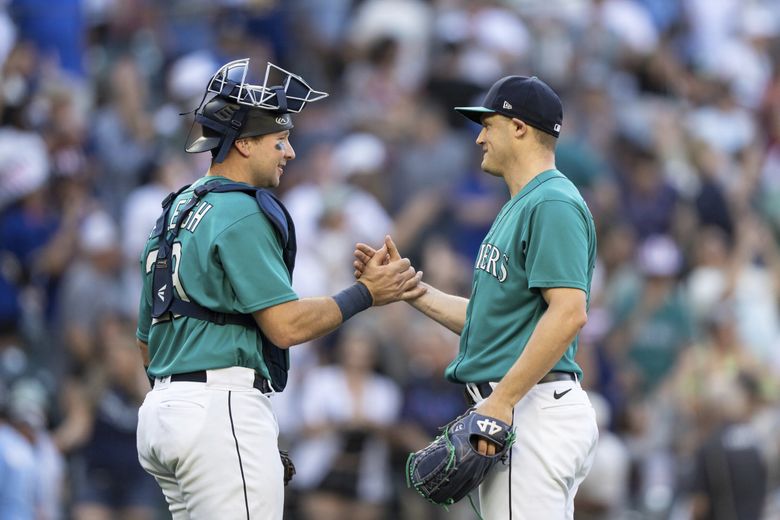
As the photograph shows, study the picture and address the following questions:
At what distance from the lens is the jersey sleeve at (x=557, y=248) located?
5.96 metres

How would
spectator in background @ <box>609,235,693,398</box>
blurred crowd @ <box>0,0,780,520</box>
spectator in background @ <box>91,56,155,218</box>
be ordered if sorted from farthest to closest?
spectator in background @ <box>609,235,693,398</box> → spectator in background @ <box>91,56,155,218</box> → blurred crowd @ <box>0,0,780,520</box>

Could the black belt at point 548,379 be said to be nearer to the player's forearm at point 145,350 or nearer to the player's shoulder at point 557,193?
the player's shoulder at point 557,193

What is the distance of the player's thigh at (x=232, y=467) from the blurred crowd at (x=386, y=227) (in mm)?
5038

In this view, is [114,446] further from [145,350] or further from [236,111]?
[236,111]

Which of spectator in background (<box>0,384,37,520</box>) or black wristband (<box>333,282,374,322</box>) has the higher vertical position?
black wristband (<box>333,282,374,322</box>)

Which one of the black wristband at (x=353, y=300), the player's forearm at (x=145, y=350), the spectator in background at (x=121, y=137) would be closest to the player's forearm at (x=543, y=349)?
the black wristband at (x=353, y=300)

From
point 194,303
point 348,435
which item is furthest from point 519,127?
point 348,435

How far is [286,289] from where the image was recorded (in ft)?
20.2

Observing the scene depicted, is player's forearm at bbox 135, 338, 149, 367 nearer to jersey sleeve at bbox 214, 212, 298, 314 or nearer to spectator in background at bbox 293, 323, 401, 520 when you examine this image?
jersey sleeve at bbox 214, 212, 298, 314

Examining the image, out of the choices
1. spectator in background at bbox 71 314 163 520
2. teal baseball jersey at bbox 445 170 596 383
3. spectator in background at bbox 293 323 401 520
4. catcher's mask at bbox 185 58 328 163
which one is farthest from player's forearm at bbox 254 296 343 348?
spectator in background at bbox 71 314 163 520

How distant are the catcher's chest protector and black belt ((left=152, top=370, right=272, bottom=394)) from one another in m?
0.06

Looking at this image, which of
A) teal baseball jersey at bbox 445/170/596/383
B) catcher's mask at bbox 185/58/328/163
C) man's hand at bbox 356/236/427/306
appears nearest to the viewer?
teal baseball jersey at bbox 445/170/596/383

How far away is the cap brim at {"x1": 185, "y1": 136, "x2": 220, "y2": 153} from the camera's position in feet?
21.1

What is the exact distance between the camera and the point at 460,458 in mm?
5977
